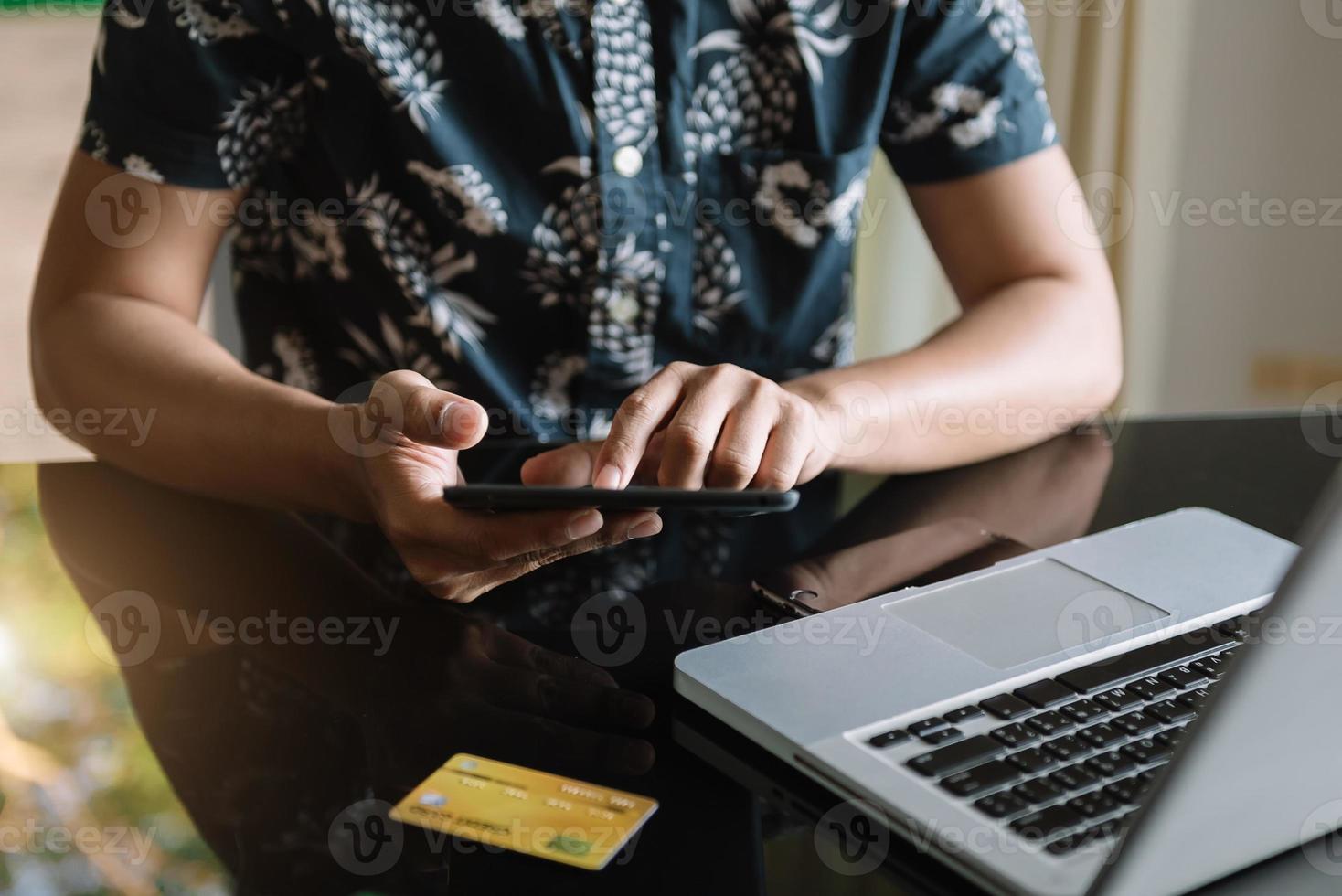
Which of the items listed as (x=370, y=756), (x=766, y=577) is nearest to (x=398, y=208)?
(x=766, y=577)

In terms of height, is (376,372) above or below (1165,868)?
below

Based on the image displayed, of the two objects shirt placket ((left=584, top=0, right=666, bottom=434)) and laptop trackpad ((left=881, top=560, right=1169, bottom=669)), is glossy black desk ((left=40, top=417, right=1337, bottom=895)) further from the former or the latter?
shirt placket ((left=584, top=0, right=666, bottom=434))

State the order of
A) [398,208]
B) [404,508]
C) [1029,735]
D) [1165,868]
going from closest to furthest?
[1165,868], [1029,735], [404,508], [398,208]

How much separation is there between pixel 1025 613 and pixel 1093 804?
20 centimetres

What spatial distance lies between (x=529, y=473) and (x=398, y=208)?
40 cm

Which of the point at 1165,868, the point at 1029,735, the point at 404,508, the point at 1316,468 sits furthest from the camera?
the point at 1316,468

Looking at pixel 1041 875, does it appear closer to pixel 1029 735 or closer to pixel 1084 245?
pixel 1029 735

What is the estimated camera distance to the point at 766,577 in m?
0.72
